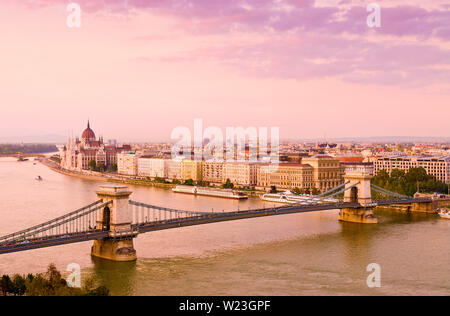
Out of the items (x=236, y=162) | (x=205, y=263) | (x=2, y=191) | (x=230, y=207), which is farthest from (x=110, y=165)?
(x=205, y=263)

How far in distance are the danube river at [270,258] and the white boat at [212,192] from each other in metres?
7.93

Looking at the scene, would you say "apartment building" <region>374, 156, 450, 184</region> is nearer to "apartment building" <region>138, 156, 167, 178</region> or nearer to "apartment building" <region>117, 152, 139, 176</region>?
"apartment building" <region>138, 156, 167, 178</region>

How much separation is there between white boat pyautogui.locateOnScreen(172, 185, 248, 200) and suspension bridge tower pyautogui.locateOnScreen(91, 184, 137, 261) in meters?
14.5

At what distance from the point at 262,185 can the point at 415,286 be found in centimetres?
2158

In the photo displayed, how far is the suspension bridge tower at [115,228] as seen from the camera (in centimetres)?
1284

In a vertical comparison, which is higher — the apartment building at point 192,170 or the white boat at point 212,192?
the apartment building at point 192,170

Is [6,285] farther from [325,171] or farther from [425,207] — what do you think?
[325,171]

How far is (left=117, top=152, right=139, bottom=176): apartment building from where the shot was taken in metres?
46.2

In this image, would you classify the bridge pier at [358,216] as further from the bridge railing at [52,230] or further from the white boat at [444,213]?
the bridge railing at [52,230]

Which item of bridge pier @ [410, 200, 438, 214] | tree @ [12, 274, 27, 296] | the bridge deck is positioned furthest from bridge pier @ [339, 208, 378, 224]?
tree @ [12, 274, 27, 296]

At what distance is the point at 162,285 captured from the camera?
1107cm

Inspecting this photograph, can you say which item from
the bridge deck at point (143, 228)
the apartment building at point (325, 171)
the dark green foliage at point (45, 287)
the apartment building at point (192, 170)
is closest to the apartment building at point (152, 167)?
the apartment building at point (192, 170)

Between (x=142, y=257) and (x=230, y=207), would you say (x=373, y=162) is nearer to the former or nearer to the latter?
(x=230, y=207)

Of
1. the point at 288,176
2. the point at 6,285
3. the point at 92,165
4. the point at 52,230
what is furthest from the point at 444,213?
the point at 92,165
